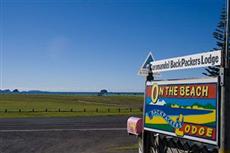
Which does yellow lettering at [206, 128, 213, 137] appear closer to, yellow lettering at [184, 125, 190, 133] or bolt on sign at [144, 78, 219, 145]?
bolt on sign at [144, 78, 219, 145]

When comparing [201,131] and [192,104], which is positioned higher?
[192,104]

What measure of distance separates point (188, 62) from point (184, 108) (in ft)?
3.21

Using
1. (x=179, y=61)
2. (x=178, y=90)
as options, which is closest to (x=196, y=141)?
(x=178, y=90)

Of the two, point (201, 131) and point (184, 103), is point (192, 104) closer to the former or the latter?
point (184, 103)

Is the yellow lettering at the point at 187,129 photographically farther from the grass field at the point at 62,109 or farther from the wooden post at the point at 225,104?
the grass field at the point at 62,109

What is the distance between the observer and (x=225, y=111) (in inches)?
309

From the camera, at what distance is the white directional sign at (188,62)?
832 cm

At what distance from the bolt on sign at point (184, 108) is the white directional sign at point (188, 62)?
0.32m

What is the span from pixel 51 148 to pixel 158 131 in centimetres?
1140

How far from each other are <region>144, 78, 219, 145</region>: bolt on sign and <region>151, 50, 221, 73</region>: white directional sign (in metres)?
0.32

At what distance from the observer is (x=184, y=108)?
30.6ft

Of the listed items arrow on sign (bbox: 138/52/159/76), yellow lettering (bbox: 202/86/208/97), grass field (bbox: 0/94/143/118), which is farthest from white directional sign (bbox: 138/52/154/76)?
grass field (bbox: 0/94/143/118)

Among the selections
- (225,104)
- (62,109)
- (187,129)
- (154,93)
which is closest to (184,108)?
(187,129)

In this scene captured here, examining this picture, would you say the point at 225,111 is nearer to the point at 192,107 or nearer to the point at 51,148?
the point at 192,107
